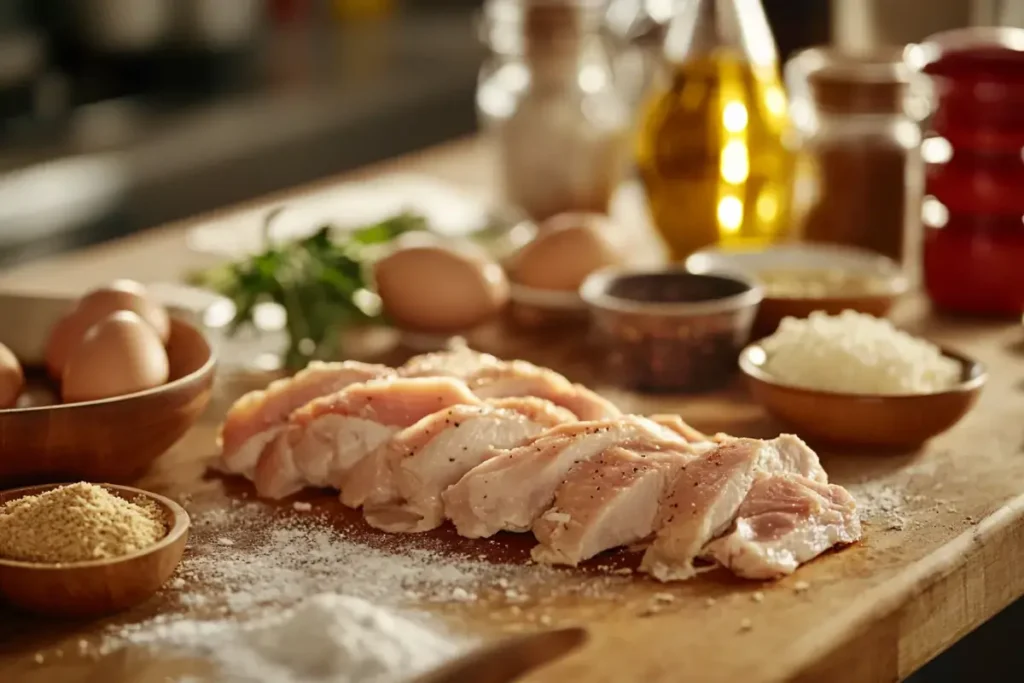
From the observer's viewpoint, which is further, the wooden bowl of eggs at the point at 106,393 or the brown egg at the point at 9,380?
the brown egg at the point at 9,380

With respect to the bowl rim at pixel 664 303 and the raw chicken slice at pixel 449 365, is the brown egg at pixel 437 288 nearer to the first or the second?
the bowl rim at pixel 664 303

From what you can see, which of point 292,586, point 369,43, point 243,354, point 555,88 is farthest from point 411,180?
point 369,43

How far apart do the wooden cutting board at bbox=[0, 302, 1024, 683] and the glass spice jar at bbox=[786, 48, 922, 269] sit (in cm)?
68

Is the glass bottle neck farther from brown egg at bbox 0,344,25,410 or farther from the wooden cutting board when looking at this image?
brown egg at bbox 0,344,25,410

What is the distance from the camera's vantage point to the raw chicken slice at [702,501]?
1.43 m

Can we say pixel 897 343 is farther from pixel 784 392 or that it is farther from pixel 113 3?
pixel 113 3

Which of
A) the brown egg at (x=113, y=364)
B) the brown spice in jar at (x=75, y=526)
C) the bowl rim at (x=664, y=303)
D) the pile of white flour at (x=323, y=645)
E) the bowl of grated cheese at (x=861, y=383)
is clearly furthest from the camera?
the bowl rim at (x=664, y=303)

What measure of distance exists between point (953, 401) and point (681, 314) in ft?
1.20

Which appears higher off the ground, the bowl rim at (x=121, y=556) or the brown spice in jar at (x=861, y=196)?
the brown spice in jar at (x=861, y=196)

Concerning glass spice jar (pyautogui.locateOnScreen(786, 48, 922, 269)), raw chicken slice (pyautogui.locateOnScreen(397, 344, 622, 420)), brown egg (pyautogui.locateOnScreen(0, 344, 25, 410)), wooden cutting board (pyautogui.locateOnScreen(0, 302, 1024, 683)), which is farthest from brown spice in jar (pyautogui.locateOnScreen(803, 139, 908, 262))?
brown egg (pyautogui.locateOnScreen(0, 344, 25, 410))

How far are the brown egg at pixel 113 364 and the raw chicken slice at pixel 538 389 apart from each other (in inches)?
13.8

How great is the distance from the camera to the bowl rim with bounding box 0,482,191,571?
133 centimetres

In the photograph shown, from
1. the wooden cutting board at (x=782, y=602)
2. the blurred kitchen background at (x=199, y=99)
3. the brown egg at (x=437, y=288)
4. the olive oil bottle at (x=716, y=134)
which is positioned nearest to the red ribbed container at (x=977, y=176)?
the olive oil bottle at (x=716, y=134)

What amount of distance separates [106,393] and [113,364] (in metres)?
0.03
